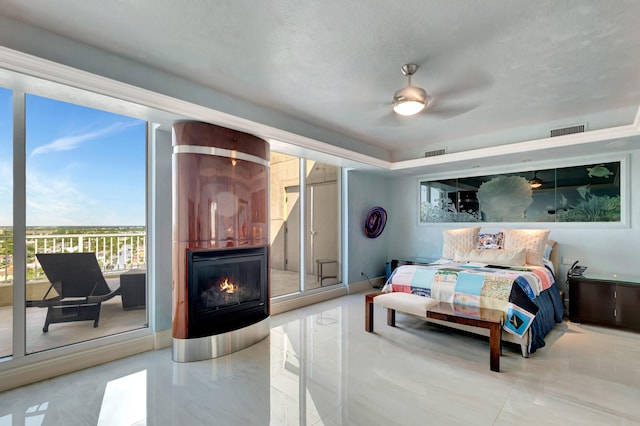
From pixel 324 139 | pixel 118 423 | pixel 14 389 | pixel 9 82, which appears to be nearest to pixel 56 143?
pixel 9 82

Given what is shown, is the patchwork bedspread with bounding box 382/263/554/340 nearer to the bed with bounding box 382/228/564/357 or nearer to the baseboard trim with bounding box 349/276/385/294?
the bed with bounding box 382/228/564/357

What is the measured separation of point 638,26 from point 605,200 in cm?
299

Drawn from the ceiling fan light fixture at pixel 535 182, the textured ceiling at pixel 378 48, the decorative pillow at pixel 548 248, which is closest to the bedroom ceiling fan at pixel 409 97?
the textured ceiling at pixel 378 48

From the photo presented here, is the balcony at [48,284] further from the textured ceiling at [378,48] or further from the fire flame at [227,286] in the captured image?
the textured ceiling at [378,48]

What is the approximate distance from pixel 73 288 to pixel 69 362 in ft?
2.13

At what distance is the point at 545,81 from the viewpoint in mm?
3049

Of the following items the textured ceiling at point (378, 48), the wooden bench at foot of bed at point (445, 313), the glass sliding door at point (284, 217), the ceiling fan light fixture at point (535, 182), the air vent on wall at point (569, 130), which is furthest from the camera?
the glass sliding door at point (284, 217)

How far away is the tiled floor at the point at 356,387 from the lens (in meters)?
2.05

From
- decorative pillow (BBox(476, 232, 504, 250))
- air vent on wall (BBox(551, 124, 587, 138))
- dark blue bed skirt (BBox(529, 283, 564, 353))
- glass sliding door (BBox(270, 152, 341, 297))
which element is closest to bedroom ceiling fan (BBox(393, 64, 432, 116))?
dark blue bed skirt (BBox(529, 283, 564, 353))

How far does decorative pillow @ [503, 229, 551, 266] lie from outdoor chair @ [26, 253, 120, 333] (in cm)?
519

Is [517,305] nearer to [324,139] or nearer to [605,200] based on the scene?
[605,200]

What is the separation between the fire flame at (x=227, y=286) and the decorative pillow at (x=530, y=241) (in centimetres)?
397

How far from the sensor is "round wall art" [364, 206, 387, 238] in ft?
19.6

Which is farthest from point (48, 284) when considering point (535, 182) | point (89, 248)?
point (535, 182)
